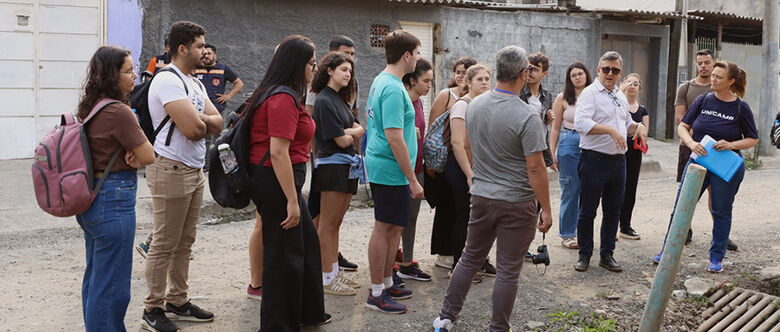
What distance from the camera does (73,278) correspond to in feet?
18.5

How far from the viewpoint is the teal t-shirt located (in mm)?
4715

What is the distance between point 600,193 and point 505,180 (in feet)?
6.90

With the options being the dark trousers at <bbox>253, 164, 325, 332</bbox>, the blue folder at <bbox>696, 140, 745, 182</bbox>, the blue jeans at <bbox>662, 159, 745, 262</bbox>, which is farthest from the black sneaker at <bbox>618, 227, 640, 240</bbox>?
the dark trousers at <bbox>253, 164, 325, 332</bbox>

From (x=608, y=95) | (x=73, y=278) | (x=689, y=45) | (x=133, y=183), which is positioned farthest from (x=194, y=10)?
(x=689, y=45)

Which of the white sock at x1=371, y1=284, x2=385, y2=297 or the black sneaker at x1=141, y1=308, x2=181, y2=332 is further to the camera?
the white sock at x1=371, y1=284, x2=385, y2=297

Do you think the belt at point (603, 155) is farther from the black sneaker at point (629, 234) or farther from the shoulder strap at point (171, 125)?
the shoulder strap at point (171, 125)

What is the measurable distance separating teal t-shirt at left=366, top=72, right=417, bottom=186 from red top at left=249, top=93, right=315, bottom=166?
642 mm

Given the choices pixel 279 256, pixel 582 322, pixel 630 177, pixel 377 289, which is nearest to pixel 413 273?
pixel 377 289

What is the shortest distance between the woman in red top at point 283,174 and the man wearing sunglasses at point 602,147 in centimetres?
277

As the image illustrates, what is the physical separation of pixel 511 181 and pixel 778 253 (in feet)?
13.7

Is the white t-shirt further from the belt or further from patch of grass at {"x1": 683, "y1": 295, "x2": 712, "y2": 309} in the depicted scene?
patch of grass at {"x1": 683, "y1": 295, "x2": 712, "y2": 309}

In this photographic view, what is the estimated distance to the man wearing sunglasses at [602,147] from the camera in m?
6.07

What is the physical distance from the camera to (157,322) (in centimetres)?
446

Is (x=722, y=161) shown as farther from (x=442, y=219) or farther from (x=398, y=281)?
(x=398, y=281)
